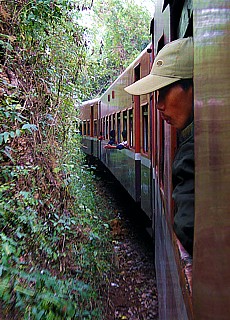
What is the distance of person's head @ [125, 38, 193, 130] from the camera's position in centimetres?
152

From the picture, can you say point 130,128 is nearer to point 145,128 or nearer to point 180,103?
point 145,128

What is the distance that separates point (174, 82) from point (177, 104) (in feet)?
0.31

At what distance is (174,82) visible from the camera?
162 cm

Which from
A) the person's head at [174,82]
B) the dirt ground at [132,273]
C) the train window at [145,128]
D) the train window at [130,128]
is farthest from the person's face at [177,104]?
the train window at [130,128]

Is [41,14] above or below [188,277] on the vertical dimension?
above

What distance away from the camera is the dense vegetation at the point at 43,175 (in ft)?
12.3

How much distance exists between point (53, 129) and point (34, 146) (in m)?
0.61

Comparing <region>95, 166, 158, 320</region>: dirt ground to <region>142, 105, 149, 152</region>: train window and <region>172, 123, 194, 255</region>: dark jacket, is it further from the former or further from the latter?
<region>172, 123, 194, 255</region>: dark jacket

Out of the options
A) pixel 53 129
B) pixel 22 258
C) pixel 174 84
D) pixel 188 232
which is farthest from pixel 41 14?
pixel 188 232

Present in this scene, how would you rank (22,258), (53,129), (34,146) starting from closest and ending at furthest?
1. (22,258)
2. (34,146)
3. (53,129)

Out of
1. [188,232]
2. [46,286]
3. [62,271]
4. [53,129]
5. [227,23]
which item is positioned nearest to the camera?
[227,23]

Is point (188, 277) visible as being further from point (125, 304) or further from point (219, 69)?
point (125, 304)

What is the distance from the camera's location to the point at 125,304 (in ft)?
17.4

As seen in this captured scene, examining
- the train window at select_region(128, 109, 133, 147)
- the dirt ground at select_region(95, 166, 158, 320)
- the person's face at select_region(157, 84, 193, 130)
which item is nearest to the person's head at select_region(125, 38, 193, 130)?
the person's face at select_region(157, 84, 193, 130)
